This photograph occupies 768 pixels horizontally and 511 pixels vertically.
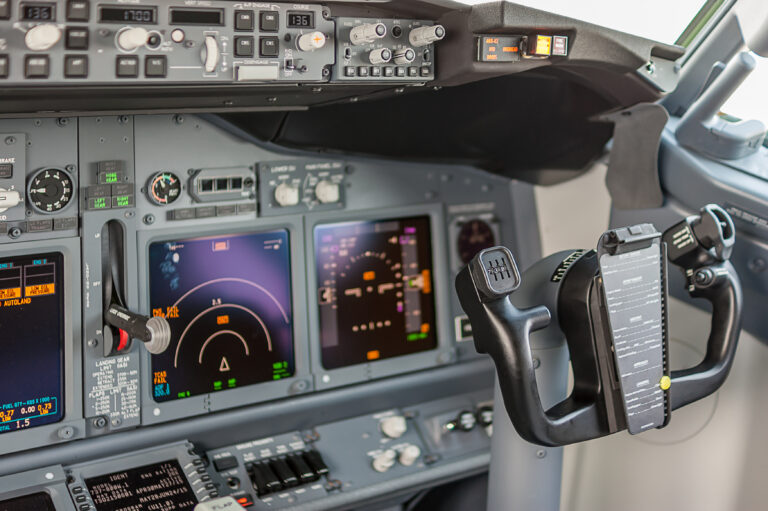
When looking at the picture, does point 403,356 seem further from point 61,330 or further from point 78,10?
point 78,10

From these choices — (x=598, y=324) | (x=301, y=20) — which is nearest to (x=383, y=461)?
(x=598, y=324)

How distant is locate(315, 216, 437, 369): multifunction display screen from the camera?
2627 millimetres

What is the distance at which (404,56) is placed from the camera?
1.88 meters

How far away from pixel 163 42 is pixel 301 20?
311 mm

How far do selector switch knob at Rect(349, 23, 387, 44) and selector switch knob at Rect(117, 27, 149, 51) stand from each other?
18.3 inches

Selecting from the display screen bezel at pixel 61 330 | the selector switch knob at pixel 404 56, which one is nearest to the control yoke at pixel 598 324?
the selector switch knob at pixel 404 56

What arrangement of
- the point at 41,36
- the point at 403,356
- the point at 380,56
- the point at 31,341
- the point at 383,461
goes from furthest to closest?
the point at 403,356
the point at 383,461
the point at 31,341
the point at 380,56
the point at 41,36

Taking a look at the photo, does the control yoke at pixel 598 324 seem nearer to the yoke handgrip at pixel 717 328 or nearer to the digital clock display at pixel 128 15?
the yoke handgrip at pixel 717 328

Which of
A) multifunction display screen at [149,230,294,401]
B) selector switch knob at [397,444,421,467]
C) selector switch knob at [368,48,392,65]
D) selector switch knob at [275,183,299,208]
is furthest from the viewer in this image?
selector switch knob at [397,444,421,467]

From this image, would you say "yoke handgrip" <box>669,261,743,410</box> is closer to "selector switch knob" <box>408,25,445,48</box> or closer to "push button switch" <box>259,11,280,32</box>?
"selector switch knob" <box>408,25,445,48</box>

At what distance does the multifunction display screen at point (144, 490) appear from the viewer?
2.10 metres

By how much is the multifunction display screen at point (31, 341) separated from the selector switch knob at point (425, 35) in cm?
110

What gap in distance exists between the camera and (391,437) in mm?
2664

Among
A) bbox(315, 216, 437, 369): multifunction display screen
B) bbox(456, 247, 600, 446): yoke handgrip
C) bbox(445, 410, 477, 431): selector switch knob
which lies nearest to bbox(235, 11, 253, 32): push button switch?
bbox(456, 247, 600, 446): yoke handgrip
